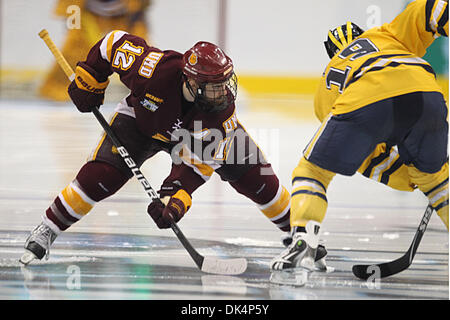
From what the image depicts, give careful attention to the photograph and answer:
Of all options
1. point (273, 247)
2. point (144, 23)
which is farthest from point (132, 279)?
point (144, 23)

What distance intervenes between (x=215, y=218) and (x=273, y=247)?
1.95ft

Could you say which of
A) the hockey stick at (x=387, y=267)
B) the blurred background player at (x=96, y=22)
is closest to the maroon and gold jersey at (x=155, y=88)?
the hockey stick at (x=387, y=267)

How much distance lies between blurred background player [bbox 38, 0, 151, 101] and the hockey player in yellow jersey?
16.7 ft

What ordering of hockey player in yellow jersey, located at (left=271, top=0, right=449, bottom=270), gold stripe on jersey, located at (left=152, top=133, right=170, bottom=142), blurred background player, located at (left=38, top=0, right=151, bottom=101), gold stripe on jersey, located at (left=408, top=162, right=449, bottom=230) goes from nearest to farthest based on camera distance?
hockey player in yellow jersey, located at (left=271, top=0, right=449, bottom=270) → gold stripe on jersey, located at (left=408, top=162, right=449, bottom=230) → gold stripe on jersey, located at (left=152, top=133, right=170, bottom=142) → blurred background player, located at (left=38, top=0, right=151, bottom=101)

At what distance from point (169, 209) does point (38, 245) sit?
492mm

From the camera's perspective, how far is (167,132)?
2.79m

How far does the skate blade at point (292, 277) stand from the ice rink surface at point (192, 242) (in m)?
0.03

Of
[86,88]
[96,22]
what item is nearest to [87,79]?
[86,88]

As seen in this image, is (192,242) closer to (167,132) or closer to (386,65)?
(167,132)

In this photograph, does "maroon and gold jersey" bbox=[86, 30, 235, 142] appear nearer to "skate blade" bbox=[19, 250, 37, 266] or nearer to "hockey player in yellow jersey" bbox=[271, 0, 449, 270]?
"hockey player in yellow jersey" bbox=[271, 0, 449, 270]

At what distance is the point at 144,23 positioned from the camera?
26.1ft

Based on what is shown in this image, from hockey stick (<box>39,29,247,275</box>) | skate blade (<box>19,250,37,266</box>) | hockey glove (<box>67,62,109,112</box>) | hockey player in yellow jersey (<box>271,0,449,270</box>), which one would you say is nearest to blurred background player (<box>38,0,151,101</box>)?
hockey glove (<box>67,62,109,112</box>)

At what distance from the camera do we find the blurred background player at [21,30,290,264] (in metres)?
2.68

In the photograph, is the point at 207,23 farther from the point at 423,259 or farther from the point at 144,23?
the point at 423,259
